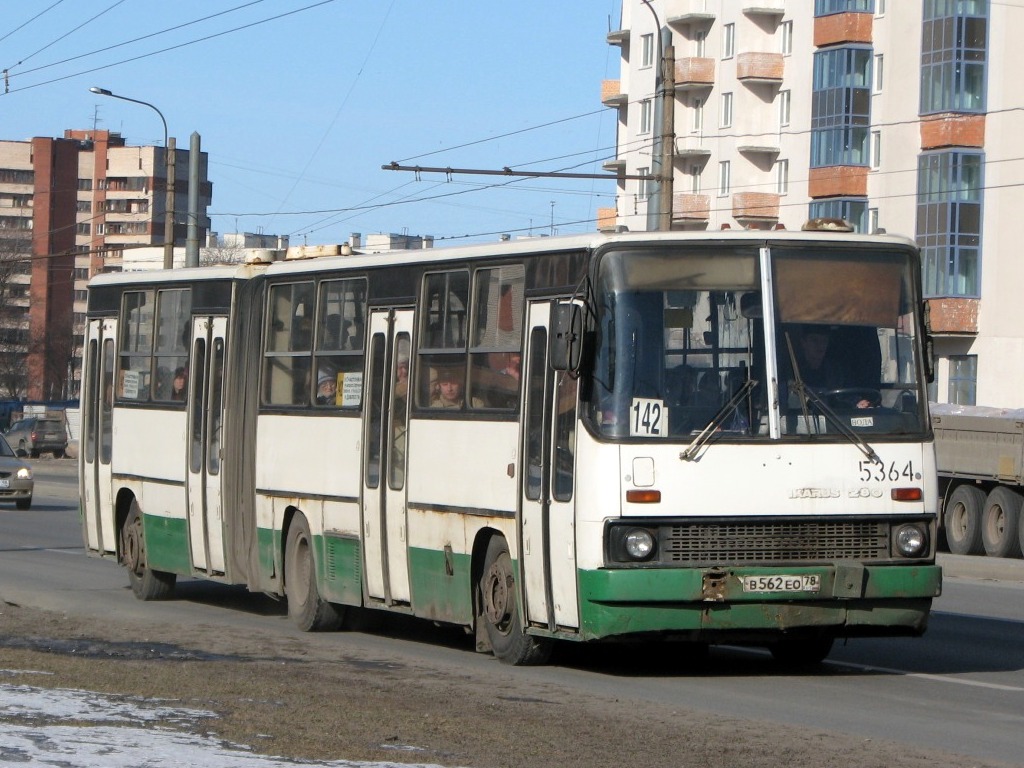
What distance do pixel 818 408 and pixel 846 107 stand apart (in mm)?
55549

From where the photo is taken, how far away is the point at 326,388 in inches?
577

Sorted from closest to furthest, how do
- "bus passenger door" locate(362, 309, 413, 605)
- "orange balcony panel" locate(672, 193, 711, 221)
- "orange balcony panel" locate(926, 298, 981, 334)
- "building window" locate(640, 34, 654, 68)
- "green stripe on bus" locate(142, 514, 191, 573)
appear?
"bus passenger door" locate(362, 309, 413, 605), "green stripe on bus" locate(142, 514, 191, 573), "orange balcony panel" locate(926, 298, 981, 334), "orange balcony panel" locate(672, 193, 711, 221), "building window" locate(640, 34, 654, 68)

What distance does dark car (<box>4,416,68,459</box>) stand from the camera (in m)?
76.7

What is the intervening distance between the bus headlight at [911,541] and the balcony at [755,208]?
61421mm

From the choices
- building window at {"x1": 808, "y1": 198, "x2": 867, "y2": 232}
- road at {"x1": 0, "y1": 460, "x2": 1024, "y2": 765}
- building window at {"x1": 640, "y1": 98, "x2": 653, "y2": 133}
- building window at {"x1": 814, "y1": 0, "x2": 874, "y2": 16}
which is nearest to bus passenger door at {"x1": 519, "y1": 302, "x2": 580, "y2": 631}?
road at {"x1": 0, "y1": 460, "x2": 1024, "y2": 765}

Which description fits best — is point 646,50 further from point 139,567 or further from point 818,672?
point 818,672

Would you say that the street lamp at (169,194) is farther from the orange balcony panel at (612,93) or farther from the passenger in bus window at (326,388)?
the orange balcony panel at (612,93)

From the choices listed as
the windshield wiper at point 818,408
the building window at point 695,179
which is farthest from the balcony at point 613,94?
the windshield wiper at point 818,408

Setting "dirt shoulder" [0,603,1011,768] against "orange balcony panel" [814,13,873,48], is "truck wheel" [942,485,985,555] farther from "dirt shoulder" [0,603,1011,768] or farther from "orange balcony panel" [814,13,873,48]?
"orange balcony panel" [814,13,873,48]

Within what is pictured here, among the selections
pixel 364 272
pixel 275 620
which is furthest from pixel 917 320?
pixel 275 620

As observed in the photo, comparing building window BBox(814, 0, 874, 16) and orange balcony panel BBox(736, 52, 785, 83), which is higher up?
building window BBox(814, 0, 874, 16)

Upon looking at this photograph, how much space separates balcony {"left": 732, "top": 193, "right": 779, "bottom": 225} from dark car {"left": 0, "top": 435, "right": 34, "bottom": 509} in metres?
41.1

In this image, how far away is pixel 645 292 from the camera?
37.1ft

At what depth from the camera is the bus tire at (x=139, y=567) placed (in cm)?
1766
